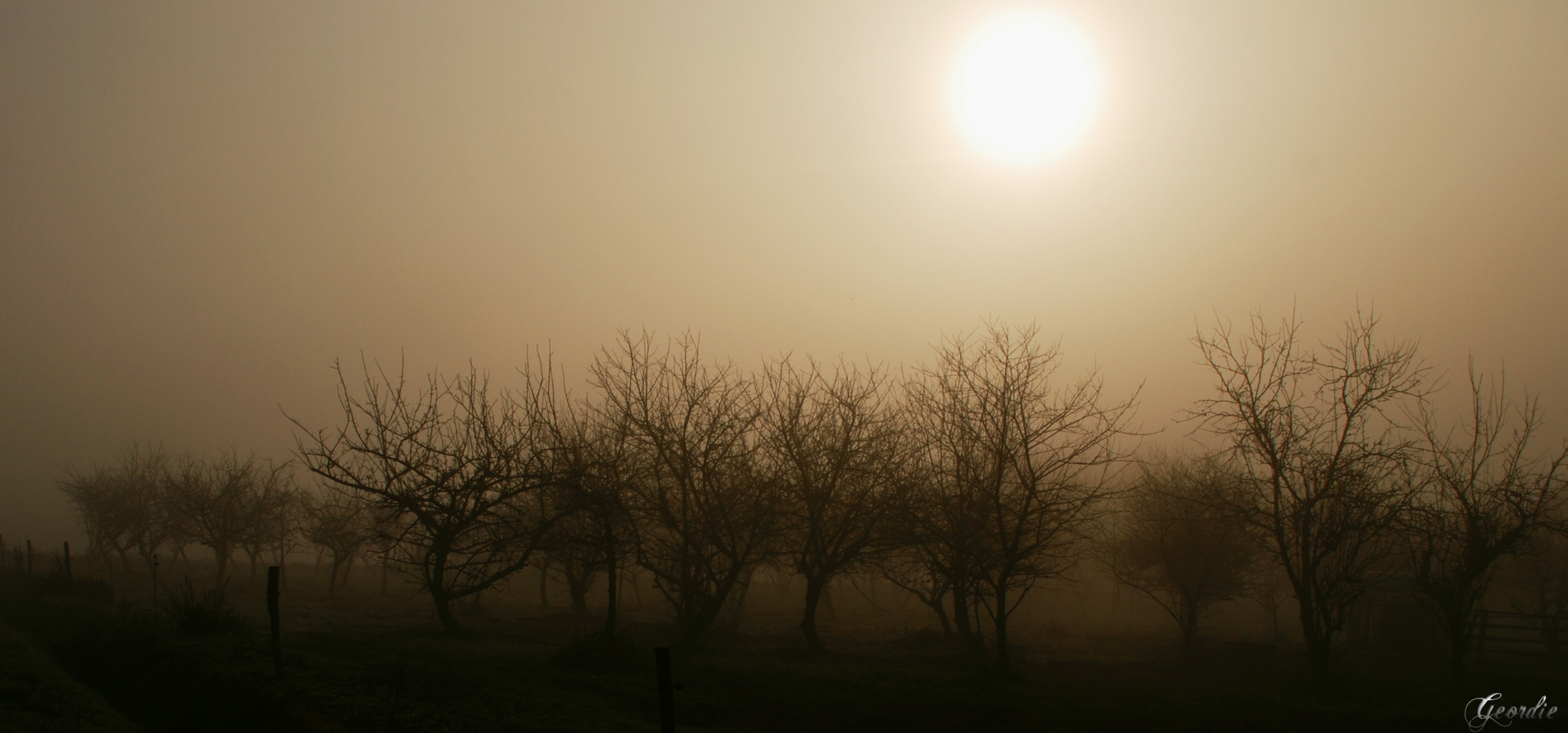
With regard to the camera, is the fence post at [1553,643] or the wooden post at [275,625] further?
the fence post at [1553,643]

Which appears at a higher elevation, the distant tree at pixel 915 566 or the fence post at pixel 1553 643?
the distant tree at pixel 915 566

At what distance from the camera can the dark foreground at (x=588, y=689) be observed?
10227mm

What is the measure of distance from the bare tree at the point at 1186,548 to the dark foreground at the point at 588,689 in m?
7.59

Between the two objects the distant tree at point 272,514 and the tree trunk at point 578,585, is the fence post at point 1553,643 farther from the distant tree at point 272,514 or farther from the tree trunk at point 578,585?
the distant tree at point 272,514

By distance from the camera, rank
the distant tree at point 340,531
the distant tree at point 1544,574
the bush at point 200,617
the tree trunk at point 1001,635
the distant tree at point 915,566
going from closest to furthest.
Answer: the bush at point 200,617
the tree trunk at point 1001,635
the distant tree at point 915,566
the distant tree at point 1544,574
the distant tree at point 340,531

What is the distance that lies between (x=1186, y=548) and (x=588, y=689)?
80.7ft

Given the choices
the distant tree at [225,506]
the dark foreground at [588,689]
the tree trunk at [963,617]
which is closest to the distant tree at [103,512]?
the distant tree at [225,506]

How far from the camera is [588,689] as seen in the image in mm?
12273

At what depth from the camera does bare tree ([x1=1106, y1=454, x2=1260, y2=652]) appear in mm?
27719

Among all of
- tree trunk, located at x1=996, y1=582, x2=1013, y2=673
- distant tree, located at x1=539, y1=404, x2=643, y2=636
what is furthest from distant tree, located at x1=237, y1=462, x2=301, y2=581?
tree trunk, located at x1=996, y1=582, x2=1013, y2=673

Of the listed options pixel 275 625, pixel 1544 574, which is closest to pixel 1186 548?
pixel 1544 574

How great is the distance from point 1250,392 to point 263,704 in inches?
724

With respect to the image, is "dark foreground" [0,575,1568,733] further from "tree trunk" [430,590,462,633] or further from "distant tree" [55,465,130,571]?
"distant tree" [55,465,130,571]

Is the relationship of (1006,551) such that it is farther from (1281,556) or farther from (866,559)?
(1281,556)
